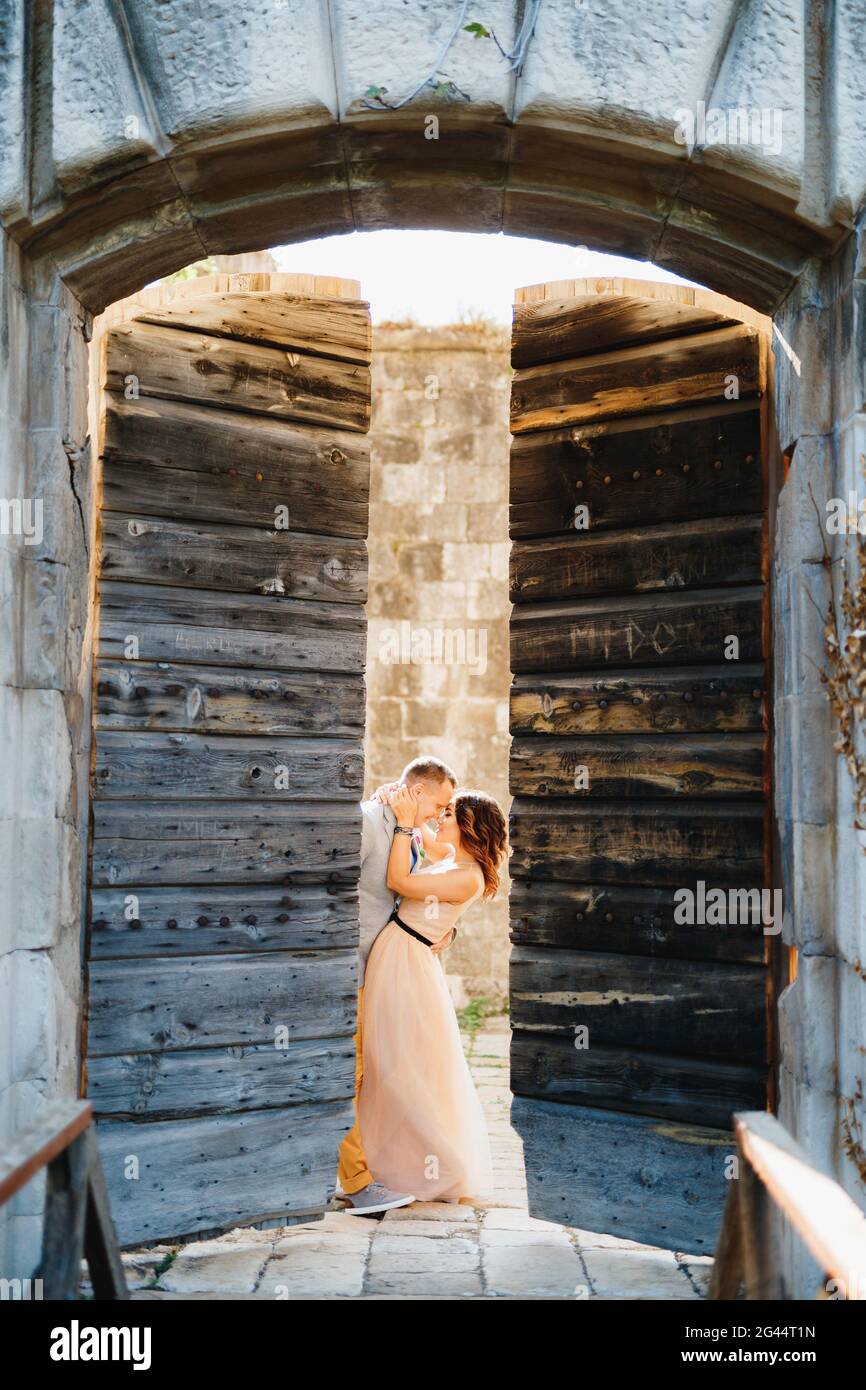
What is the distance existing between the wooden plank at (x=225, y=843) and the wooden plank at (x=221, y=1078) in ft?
1.69

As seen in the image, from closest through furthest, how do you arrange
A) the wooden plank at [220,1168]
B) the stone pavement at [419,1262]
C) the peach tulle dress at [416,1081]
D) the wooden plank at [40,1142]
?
the wooden plank at [40,1142]
the stone pavement at [419,1262]
the wooden plank at [220,1168]
the peach tulle dress at [416,1081]

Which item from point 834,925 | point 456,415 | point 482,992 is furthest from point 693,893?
point 456,415

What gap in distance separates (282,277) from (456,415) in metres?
3.93

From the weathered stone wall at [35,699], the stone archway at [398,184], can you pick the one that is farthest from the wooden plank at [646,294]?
the weathered stone wall at [35,699]

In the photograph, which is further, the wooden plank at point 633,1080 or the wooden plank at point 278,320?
the wooden plank at point 278,320

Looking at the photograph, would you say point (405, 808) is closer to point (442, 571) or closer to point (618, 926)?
point (618, 926)

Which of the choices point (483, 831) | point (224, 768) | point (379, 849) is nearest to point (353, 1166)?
point (379, 849)

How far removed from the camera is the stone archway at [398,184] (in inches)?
125

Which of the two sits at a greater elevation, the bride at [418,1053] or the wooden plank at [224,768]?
the wooden plank at [224,768]

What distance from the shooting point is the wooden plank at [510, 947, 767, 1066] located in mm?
3812

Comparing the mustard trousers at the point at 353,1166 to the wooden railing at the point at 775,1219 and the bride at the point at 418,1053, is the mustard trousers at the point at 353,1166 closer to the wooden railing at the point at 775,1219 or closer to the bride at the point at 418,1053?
the bride at the point at 418,1053

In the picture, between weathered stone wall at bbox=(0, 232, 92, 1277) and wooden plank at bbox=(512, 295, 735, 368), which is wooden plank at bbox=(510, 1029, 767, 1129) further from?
wooden plank at bbox=(512, 295, 735, 368)

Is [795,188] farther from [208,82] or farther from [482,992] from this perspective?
[482,992]

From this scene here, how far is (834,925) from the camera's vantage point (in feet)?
10.5
